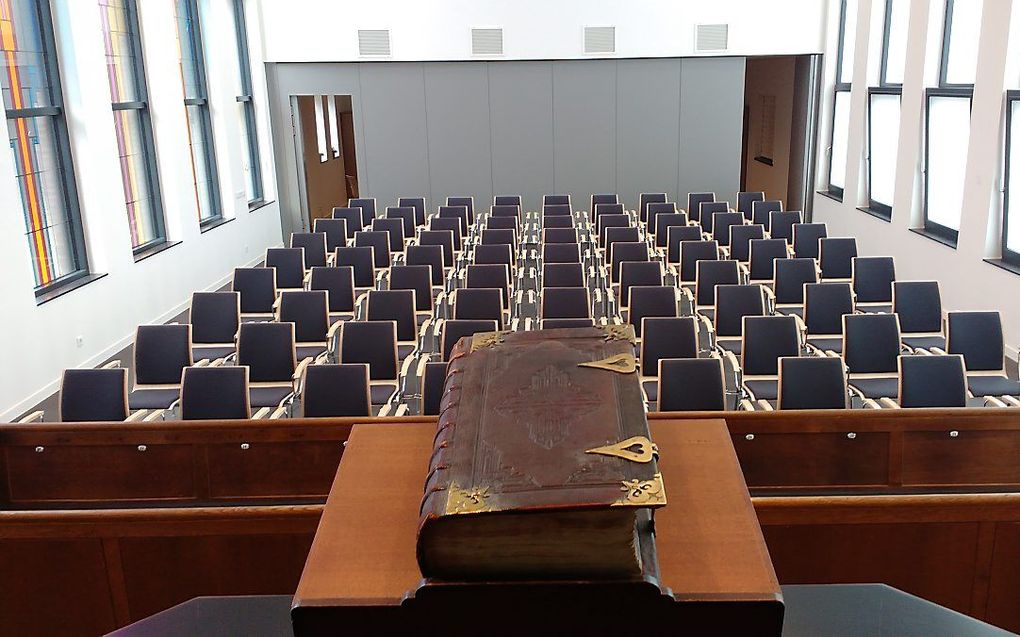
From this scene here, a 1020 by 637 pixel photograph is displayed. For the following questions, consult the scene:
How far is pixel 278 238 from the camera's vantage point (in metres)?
14.2

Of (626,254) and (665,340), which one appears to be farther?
(626,254)

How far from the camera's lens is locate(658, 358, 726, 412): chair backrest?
4.87 metres

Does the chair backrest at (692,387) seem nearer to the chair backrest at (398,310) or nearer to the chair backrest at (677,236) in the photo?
the chair backrest at (398,310)

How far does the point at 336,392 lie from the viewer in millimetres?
5070

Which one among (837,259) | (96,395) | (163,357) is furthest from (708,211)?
(96,395)

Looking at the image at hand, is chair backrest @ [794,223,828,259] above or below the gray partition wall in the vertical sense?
below

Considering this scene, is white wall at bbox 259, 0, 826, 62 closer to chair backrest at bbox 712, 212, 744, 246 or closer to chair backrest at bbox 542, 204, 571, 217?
chair backrest at bbox 542, 204, 571, 217

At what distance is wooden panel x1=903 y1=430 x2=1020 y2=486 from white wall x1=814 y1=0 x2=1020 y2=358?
4376mm

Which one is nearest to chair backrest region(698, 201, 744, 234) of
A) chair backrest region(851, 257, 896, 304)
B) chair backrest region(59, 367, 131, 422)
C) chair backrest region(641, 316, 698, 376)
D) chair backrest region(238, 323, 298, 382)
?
chair backrest region(851, 257, 896, 304)

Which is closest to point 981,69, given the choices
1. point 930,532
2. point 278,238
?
point 930,532

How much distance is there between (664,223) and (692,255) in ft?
6.97

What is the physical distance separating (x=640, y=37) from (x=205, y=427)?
11691 millimetres

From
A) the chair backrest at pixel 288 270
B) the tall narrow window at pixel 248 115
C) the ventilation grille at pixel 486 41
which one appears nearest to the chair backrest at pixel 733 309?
the chair backrest at pixel 288 270

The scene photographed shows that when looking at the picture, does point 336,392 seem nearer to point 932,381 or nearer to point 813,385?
point 813,385
